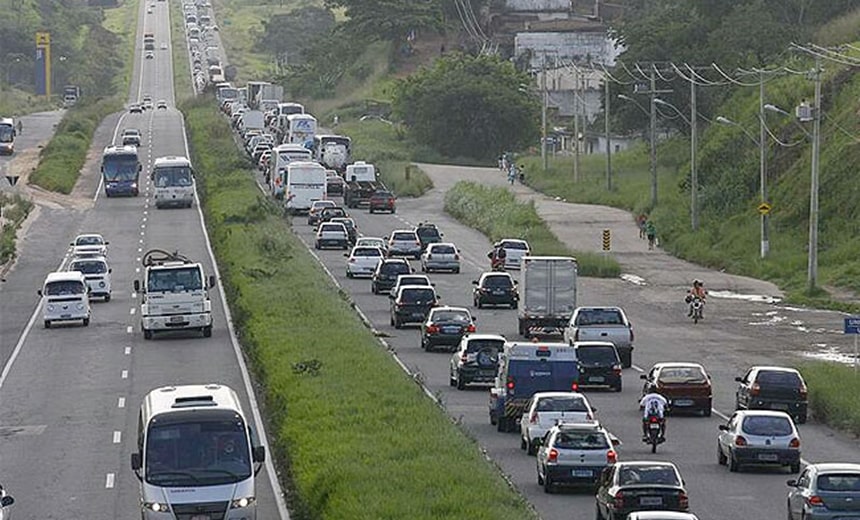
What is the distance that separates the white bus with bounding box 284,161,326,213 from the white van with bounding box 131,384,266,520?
77.2m

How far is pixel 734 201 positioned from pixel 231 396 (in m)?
68.4

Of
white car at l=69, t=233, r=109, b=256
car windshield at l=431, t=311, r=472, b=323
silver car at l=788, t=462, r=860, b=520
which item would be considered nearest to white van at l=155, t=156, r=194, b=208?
white car at l=69, t=233, r=109, b=256

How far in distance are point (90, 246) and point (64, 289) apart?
1909cm

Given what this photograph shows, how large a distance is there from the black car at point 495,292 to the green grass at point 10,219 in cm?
2590

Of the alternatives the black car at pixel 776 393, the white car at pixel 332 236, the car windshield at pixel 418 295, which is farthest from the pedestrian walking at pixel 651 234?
the black car at pixel 776 393

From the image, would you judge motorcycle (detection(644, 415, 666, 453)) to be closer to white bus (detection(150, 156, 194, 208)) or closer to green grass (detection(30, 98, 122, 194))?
white bus (detection(150, 156, 194, 208))

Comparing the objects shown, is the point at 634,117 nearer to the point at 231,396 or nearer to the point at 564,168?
the point at 564,168

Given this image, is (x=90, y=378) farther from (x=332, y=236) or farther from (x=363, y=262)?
(x=332, y=236)

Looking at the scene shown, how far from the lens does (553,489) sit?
34.2 meters

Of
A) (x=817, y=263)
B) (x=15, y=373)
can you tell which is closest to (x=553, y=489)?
(x=15, y=373)

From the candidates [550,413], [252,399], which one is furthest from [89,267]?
[550,413]

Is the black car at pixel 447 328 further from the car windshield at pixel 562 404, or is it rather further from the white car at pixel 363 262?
the white car at pixel 363 262

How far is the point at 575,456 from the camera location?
34.1 meters

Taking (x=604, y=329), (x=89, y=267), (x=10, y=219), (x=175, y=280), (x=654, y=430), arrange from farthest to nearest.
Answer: (x=10, y=219) < (x=89, y=267) < (x=175, y=280) < (x=604, y=329) < (x=654, y=430)
